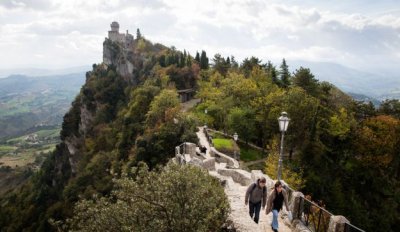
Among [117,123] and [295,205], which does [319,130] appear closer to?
[295,205]

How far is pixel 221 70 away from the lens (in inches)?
3214

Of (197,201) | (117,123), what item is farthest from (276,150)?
(117,123)

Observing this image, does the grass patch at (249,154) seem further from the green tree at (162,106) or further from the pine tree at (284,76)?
the pine tree at (284,76)

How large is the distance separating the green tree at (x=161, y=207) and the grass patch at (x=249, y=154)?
34060mm

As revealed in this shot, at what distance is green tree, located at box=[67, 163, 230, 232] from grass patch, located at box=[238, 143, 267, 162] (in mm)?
34060

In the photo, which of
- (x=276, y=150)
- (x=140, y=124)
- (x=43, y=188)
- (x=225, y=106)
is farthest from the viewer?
(x=43, y=188)

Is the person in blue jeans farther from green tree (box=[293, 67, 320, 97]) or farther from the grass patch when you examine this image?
green tree (box=[293, 67, 320, 97])

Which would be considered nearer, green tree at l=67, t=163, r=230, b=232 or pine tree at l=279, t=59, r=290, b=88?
green tree at l=67, t=163, r=230, b=232

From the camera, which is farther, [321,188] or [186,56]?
[186,56]

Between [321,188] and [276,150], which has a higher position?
[276,150]

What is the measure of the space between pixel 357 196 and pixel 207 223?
43.4 meters

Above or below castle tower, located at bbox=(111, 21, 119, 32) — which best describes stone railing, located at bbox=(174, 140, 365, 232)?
below

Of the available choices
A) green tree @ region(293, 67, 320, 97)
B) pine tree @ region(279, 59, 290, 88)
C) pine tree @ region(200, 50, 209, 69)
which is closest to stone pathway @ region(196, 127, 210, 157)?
green tree @ region(293, 67, 320, 97)

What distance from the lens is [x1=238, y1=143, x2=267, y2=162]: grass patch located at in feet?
160
